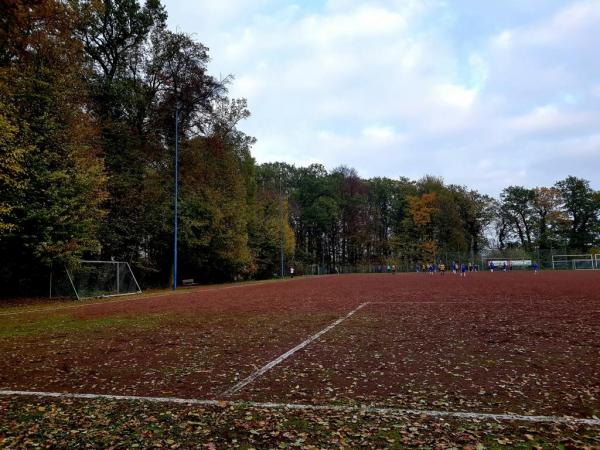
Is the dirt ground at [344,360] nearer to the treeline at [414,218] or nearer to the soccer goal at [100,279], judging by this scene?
the soccer goal at [100,279]

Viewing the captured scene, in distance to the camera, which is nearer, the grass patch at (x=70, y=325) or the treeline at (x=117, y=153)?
the grass patch at (x=70, y=325)

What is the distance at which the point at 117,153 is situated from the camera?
2811cm

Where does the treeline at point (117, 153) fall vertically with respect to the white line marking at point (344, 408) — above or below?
above

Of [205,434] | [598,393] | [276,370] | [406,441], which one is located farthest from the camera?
[276,370]

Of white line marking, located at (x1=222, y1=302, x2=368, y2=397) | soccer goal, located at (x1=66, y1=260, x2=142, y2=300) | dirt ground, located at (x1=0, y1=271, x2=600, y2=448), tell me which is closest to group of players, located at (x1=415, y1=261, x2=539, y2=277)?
soccer goal, located at (x1=66, y1=260, x2=142, y2=300)

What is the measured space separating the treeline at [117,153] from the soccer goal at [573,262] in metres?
43.0

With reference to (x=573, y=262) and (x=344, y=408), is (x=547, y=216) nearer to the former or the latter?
(x=573, y=262)

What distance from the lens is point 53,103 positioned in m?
19.5

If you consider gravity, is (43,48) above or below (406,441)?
above

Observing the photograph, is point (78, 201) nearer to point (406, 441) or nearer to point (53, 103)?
point (53, 103)

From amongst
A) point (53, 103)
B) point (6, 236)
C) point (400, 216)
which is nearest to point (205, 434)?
point (6, 236)

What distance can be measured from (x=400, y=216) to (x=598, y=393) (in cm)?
8819

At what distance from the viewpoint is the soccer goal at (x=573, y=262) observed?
60406mm

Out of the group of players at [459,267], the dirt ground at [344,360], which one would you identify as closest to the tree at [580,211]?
the group of players at [459,267]
